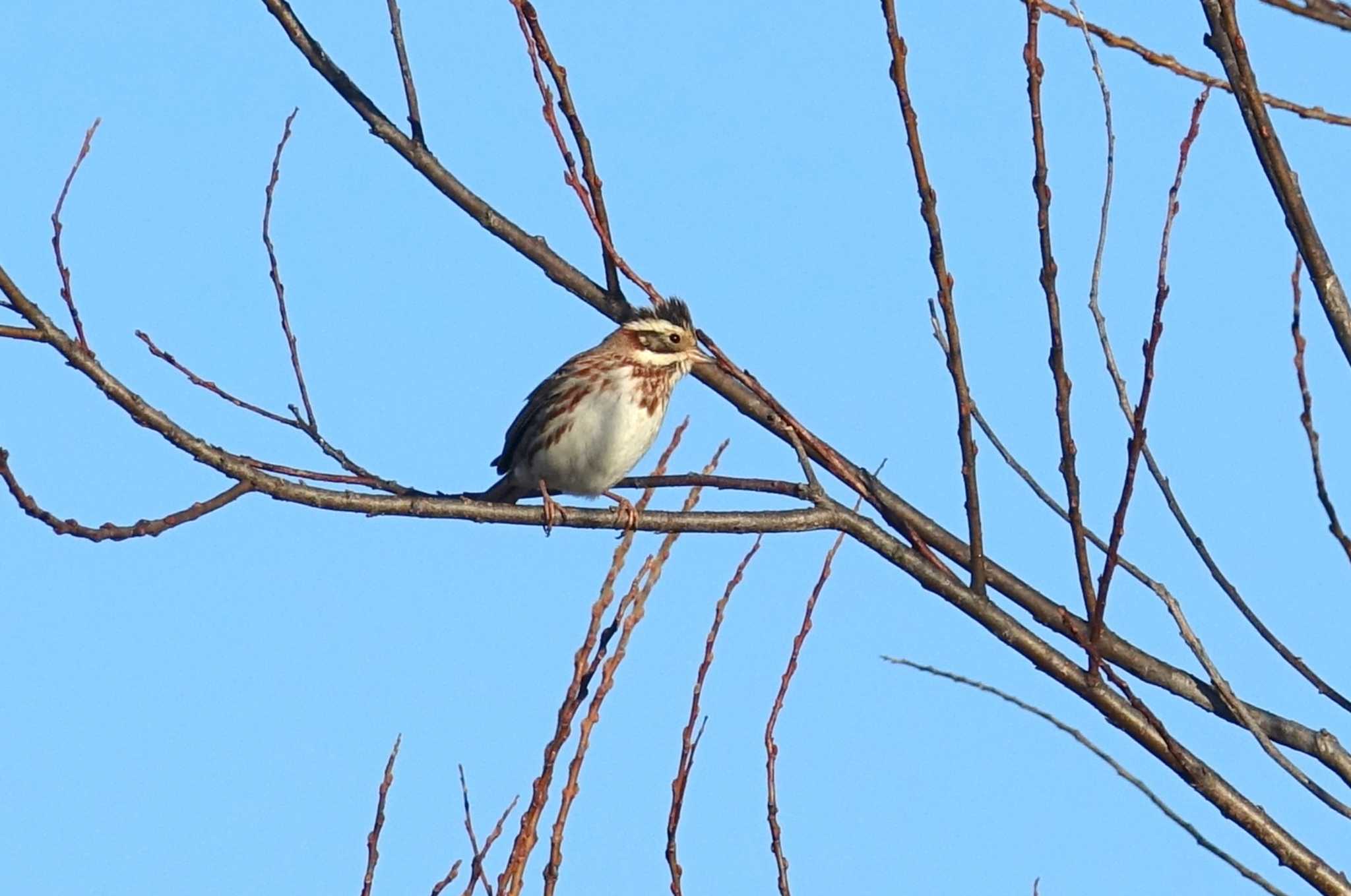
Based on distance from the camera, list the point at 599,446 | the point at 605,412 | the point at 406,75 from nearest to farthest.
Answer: the point at 406,75 < the point at 599,446 < the point at 605,412

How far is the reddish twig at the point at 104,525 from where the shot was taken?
3912 millimetres

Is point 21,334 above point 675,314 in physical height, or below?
below

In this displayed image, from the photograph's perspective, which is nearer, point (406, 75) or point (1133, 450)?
point (1133, 450)

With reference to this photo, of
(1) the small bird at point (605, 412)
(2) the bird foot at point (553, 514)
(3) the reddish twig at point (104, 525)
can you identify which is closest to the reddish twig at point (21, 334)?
(3) the reddish twig at point (104, 525)

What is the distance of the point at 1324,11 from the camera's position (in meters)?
3.63

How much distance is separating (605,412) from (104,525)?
4.25 meters

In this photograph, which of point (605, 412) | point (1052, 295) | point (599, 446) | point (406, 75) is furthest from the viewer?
point (605, 412)

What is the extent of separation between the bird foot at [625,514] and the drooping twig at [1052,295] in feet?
4.35

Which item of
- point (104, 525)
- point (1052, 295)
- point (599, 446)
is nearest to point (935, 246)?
point (1052, 295)

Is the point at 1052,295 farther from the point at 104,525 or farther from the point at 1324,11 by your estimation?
the point at 104,525

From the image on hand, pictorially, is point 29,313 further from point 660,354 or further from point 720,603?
point 660,354

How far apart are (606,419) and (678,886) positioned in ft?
13.9

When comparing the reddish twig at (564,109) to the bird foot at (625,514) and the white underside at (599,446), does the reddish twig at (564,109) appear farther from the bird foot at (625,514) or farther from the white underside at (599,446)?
the white underside at (599,446)

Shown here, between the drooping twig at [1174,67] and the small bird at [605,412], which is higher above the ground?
the small bird at [605,412]
